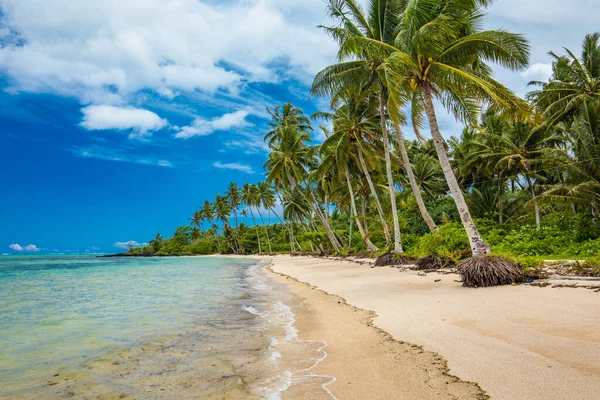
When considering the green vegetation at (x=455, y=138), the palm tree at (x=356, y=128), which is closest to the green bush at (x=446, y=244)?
the green vegetation at (x=455, y=138)

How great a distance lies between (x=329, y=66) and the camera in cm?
1645

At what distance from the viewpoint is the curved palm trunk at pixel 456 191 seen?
396 inches

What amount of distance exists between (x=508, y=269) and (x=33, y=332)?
9599mm

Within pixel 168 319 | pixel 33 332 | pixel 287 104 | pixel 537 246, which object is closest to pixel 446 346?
pixel 168 319

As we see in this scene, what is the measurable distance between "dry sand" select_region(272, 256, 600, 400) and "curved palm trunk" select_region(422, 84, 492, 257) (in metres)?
2.97

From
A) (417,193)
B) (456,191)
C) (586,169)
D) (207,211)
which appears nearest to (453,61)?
(456,191)

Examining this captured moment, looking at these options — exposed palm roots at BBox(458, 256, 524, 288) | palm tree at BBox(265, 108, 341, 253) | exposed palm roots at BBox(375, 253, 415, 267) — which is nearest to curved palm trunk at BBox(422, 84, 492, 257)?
exposed palm roots at BBox(458, 256, 524, 288)

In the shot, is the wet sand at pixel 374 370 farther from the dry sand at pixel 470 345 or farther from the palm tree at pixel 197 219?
the palm tree at pixel 197 219

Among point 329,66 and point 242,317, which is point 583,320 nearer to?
point 242,317

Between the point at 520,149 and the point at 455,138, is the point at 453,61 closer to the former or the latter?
the point at 520,149

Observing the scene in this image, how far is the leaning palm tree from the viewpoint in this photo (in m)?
10.6

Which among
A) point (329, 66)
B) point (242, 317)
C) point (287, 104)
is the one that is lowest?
point (242, 317)

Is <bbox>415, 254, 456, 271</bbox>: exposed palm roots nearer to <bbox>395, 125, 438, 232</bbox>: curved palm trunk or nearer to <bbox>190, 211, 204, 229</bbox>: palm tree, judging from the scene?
<bbox>395, 125, 438, 232</bbox>: curved palm trunk

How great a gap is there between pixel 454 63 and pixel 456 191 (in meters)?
4.47
